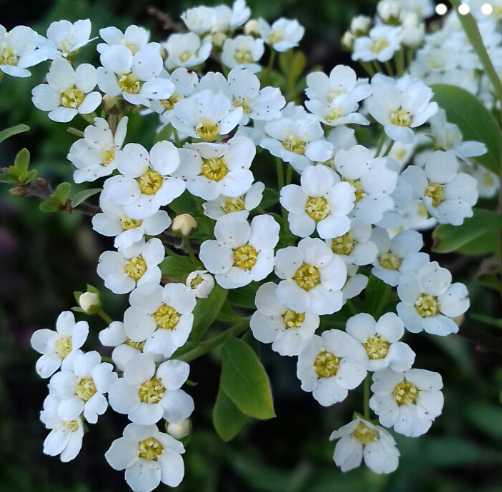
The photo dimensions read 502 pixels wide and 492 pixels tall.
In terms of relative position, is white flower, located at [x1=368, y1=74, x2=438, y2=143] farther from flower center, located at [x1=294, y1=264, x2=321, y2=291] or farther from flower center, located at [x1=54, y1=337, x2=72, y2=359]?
flower center, located at [x1=54, y1=337, x2=72, y2=359]

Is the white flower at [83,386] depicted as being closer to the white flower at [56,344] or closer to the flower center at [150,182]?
the white flower at [56,344]

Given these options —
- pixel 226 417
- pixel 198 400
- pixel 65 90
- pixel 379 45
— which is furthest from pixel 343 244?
pixel 198 400

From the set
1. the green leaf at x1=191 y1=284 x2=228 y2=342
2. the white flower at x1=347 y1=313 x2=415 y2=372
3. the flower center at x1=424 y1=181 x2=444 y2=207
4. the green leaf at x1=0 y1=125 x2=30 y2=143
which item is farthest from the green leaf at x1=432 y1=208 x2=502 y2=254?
the green leaf at x1=0 y1=125 x2=30 y2=143

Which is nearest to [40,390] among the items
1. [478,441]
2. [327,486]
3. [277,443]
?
[277,443]

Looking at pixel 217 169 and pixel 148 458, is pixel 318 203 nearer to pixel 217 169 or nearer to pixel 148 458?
pixel 217 169

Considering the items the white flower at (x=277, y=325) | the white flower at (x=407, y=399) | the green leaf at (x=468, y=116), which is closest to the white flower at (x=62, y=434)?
the white flower at (x=277, y=325)

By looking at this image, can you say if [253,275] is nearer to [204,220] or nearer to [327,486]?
[204,220]

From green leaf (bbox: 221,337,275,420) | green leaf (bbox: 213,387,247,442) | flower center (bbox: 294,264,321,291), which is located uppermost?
flower center (bbox: 294,264,321,291)
